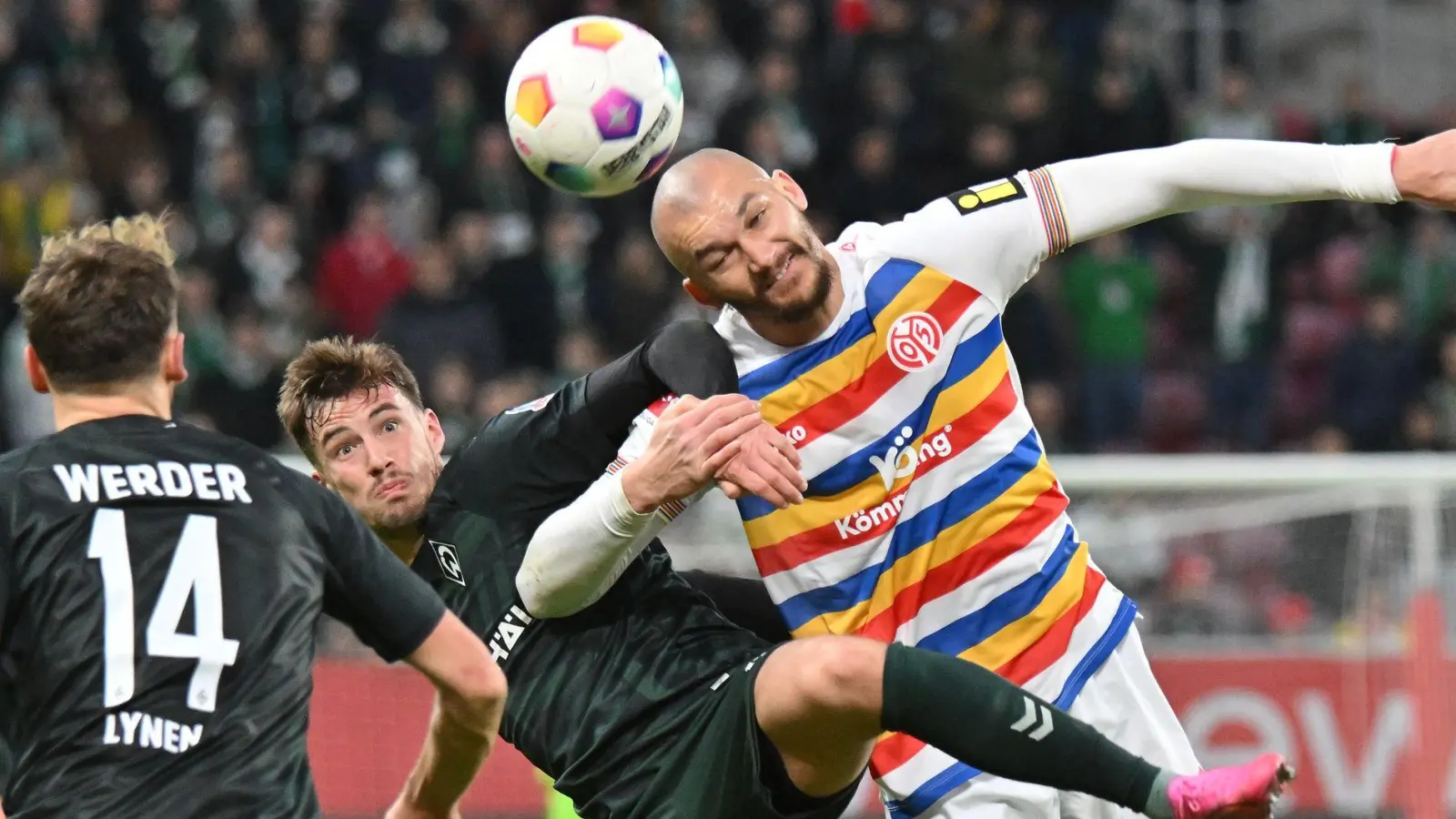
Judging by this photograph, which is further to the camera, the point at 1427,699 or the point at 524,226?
the point at 524,226

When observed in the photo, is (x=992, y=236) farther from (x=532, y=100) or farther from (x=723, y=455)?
(x=532, y=100)

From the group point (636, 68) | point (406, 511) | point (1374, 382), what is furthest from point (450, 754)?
point (1374, 382)

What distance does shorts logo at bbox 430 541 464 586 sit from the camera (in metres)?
4.30

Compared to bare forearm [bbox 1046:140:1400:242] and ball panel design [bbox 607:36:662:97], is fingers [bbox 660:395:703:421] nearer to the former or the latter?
bare forearm [bbox 1046:140:1400:242]

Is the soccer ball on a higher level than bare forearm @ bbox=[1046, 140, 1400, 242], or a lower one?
higher

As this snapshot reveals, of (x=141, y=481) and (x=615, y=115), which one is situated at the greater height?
(x=615, y=115)

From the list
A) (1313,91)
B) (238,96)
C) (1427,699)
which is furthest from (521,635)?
(1313,91)

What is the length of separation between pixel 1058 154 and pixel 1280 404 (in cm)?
209

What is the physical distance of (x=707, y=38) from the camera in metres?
12.2

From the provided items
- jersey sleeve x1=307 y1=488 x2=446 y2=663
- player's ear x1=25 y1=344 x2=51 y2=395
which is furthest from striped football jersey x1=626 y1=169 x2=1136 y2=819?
player's ear x1=25 y1=344 x2=51 y2=395

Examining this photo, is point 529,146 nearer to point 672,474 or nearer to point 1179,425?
point 672,474

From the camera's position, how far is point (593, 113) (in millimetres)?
4617

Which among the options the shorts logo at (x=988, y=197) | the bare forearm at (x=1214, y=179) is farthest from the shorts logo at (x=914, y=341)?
the bare forearm at (x=1214, y=179)

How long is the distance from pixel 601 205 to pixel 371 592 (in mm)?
8144
